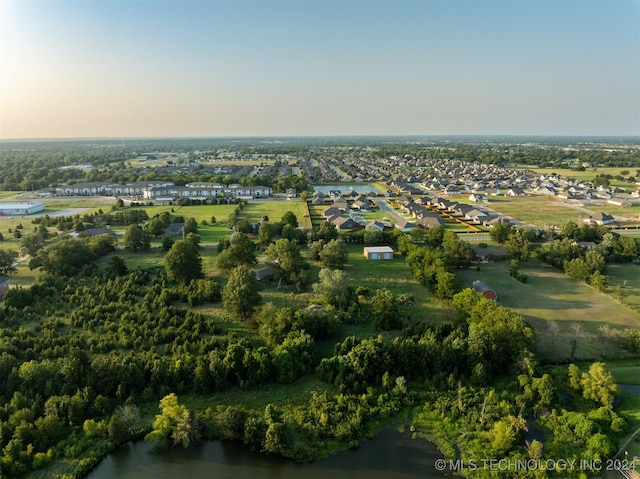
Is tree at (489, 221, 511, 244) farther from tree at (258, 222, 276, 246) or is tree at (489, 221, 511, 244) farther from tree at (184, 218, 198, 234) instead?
tree at (184, 218, 198, 234)

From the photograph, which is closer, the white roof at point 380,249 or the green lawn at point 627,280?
the green lawn at point 627,280

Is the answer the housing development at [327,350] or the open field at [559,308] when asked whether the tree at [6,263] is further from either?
the open field at [559,308]

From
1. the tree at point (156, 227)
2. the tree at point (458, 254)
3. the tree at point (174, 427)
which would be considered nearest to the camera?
the tree at point (174, 427)

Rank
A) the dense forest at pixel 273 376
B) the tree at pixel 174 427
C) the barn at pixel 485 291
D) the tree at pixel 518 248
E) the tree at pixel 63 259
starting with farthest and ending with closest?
the tree at pixel 518 248, the tree at pixel 63 259, the barn at pixel 485 291, the tree at pixel 174 427, the dense forest at pixel 273 376

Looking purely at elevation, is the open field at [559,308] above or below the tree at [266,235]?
below

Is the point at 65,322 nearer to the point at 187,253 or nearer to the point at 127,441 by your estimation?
the point at 187,253

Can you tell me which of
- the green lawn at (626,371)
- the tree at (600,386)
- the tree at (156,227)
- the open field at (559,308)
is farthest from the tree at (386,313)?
the tree at (156,227)

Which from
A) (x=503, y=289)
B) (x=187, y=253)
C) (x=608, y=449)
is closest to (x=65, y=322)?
(x=187, y=253)

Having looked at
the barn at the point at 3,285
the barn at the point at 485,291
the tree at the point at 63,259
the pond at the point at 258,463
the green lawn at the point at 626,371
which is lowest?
the pond at the point at 258,463
